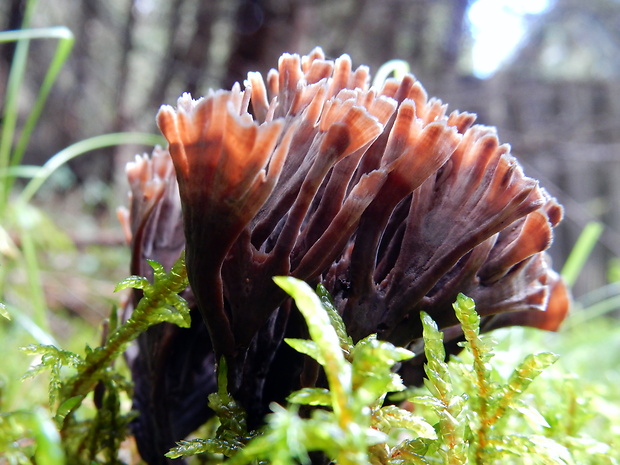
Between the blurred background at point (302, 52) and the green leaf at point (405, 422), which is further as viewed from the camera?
the blurred background at point (302, 52)

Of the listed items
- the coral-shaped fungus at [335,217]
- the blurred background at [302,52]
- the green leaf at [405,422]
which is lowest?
the green leaf at [405,422]

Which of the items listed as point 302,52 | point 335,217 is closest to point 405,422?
point 335,217

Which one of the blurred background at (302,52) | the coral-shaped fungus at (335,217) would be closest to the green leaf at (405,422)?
the coral-shaped fungus at (335,217)

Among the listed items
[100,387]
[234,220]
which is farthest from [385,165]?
[100,387]

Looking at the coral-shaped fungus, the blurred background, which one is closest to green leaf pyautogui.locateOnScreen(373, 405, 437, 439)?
the coral-shaped fungus

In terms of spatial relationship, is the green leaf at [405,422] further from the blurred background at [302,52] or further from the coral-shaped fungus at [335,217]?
the blurred background at [302,52]

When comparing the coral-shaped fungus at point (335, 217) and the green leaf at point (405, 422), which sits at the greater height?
the coral-shaped fungus at point (335, 217)

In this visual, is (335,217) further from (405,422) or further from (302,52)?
(302,52)
